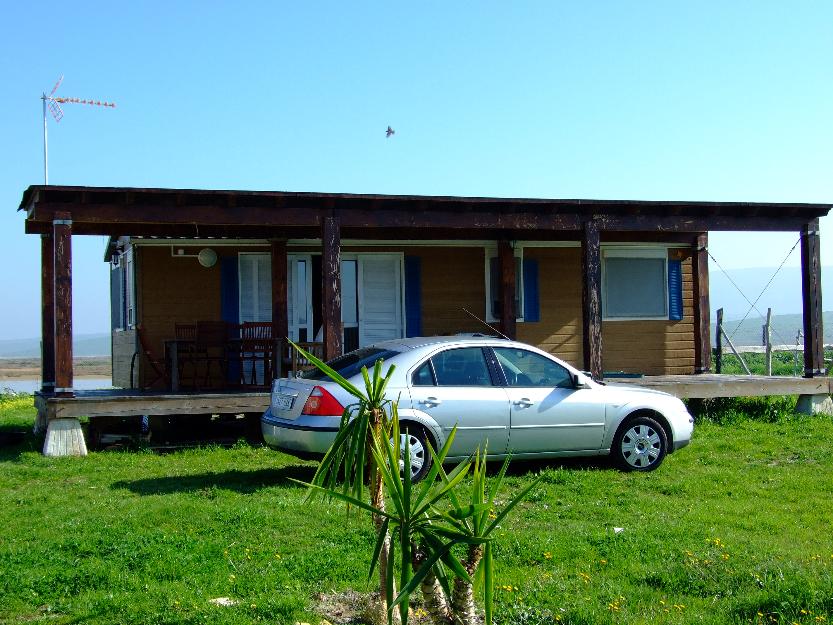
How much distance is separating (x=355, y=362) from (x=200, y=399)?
10.8 feet

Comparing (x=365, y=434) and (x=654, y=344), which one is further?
(x=654, y=344)

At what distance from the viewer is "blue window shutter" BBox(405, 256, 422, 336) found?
50.1 feet

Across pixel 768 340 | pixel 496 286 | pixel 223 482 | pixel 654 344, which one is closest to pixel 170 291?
pixel 496 286

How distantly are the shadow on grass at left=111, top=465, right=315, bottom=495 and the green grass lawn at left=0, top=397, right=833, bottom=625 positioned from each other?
3cm

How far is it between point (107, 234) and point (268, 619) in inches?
383

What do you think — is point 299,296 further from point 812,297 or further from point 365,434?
point 365,434

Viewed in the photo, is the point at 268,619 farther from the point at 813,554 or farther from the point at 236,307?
the point at 236,307

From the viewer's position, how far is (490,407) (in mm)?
8867

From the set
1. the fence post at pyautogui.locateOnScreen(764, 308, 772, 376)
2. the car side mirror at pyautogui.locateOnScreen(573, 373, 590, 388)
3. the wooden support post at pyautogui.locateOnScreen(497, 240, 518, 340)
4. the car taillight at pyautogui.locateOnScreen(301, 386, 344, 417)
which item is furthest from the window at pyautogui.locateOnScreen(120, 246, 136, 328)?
the fence post at pyautogui.locateOnScreen(764, 308, 772, 376)

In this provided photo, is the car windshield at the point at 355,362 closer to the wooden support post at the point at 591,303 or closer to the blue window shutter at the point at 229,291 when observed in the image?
the wooden support post at the point at 591,303

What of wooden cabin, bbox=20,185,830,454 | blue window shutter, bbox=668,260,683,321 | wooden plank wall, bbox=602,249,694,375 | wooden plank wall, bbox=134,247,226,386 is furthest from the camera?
blue window shutter, bbox=668,260,683,321

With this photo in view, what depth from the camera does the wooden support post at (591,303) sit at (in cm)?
1307

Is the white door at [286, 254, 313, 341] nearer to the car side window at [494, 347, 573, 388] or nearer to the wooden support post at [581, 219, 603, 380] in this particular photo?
the wooden support post at [581, 219, 603, 380]

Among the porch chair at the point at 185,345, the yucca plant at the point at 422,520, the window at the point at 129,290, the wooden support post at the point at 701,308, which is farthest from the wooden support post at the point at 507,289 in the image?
the yucca plant at the point at 422,520
